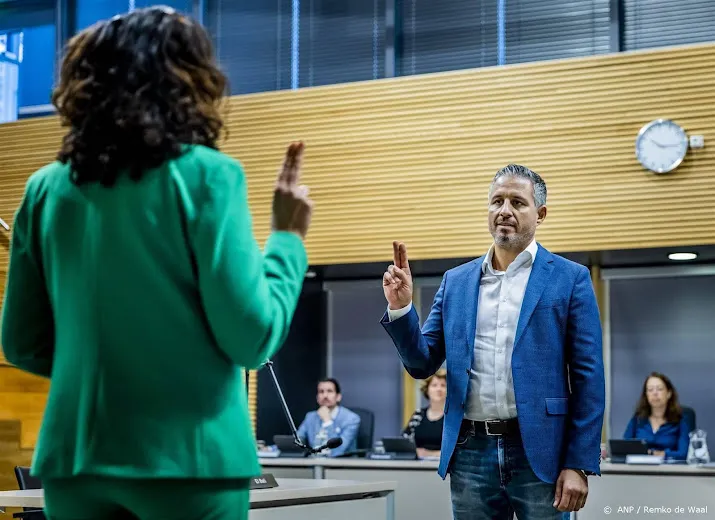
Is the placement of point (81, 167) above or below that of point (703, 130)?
below

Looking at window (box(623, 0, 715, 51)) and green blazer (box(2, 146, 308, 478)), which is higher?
window (box(623, 0, 715, 51))

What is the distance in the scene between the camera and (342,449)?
834 cm

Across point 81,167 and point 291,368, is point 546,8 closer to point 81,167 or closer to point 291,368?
point 291,368

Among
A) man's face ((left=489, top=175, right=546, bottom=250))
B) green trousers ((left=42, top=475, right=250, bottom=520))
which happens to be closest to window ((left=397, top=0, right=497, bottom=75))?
man's face ((left=489, top=175, right=546, bottom=250))

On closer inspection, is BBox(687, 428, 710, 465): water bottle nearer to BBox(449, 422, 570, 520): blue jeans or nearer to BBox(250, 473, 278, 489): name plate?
BBox(250, 473, 278, 489): name plate

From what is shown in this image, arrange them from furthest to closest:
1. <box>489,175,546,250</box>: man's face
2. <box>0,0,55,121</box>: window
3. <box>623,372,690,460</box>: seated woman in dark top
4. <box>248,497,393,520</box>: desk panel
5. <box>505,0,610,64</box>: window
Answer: <box>0,0,55,121</box>: window < <box>505,0,610,64</box>: window < <box>623,372,690,460</box>: seated woman in dark top < <box>248,497,393,520</box>: desk panel < <box>489,175,546,250</box>: man's face

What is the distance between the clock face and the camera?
26.7 ft

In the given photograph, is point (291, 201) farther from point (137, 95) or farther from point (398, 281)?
point (398, 281)

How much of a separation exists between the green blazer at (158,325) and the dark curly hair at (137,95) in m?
0.03

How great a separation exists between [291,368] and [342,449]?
229 cm

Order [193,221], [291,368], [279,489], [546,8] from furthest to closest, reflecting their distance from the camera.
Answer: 1. [291,368]
2. [546,8]
3. [279,489]
4. [193,221]

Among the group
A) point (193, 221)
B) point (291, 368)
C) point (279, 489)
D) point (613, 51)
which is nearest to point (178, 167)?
point (193, 221)

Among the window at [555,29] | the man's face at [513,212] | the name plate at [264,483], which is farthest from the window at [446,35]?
the man's face at [513,212]

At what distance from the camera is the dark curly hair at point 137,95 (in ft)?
4.72
